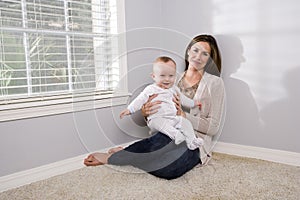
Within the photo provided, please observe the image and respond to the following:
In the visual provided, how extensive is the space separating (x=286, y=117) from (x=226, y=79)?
1.62 feet

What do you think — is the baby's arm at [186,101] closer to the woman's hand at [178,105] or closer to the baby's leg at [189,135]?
the woman's hand at [178,105]

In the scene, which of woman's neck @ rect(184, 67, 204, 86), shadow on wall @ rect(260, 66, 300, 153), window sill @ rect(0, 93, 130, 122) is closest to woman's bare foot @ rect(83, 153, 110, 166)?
window sill @ rect(0, 93, 130, 122)

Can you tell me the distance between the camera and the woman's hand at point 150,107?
6.18 feet

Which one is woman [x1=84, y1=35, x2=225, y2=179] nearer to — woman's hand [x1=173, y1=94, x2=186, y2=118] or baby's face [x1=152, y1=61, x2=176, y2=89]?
woman's hand [x1=173, y1=94, x2=186, y2=118]

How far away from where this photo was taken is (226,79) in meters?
2.22

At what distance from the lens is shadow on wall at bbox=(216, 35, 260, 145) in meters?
2.13

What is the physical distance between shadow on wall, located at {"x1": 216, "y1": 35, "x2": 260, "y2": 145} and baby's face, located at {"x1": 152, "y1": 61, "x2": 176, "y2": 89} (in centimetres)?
53

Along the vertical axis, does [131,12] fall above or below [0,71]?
above

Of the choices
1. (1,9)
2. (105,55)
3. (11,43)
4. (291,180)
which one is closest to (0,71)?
(11,43)

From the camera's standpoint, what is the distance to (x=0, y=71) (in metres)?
1.73

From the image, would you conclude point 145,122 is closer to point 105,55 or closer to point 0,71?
point 105,55

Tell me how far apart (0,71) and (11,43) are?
176 mm

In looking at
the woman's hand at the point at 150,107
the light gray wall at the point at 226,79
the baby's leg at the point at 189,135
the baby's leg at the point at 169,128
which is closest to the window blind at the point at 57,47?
the light gray wall at the point at 226,79

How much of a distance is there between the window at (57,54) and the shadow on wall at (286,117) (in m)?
1.06
